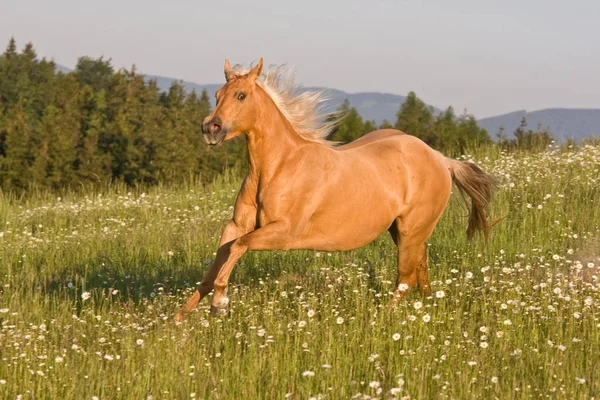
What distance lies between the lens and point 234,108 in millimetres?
6699

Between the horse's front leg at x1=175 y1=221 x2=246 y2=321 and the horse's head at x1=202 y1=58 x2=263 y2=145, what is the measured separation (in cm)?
79

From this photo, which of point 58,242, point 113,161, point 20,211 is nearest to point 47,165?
point 113,161

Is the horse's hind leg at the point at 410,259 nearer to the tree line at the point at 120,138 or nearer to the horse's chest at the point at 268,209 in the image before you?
the horse's chest at the point at 268,209

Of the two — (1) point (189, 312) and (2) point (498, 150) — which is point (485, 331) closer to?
(1) point (189, 312)

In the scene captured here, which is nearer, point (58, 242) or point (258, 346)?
point (258, 346)

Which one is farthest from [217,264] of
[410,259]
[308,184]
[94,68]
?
[94,68]

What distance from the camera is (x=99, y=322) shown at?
290 inches

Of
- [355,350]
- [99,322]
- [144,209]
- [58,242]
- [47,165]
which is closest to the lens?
[355,350]

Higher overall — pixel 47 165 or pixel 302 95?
pixel 302 95

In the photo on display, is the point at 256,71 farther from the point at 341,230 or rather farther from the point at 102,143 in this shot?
the point at 102,143

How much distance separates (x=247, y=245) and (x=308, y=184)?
876 millimetres

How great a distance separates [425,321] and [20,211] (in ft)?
35.5

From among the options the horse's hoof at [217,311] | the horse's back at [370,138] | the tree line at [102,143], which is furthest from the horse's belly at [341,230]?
the tree line at [102,143]

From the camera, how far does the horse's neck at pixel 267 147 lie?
23.0 ft
